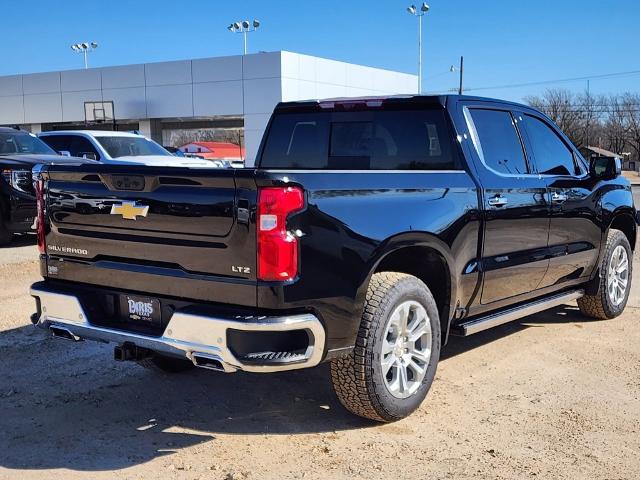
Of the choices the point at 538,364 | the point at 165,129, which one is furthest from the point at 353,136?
the point at 165,129

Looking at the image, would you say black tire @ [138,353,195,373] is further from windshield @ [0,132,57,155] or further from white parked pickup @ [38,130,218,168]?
white parked pickup @ [38,130,218,168]

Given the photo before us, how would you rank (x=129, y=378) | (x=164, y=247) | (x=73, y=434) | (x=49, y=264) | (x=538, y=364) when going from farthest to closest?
(x=538, y=364), (x=129, y=378), (x=49, y=264), (x=73, y=434), (x=164, y=247)

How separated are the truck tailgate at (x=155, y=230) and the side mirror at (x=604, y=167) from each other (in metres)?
3.89

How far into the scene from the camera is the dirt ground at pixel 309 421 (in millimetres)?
3568

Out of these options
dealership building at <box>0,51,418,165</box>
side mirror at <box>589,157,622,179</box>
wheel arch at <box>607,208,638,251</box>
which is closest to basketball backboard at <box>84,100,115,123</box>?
dealership building at <box>0,51,418,165</box>

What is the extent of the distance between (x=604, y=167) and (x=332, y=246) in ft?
11.7

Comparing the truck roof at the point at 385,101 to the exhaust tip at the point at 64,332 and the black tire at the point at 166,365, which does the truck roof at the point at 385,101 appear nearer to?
the black tire at the point at 166,365

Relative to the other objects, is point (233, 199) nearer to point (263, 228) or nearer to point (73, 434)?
point (263, 228)

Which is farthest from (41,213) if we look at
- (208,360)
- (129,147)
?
(129,147)

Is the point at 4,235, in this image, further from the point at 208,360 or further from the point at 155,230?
the point at 208,360

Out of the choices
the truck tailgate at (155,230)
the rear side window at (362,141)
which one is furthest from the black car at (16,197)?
the truck tailgate at (155,230)

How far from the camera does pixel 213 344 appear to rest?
11.3 ft

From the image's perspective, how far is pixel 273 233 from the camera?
11.1ft

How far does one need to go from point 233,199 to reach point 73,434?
170cm
